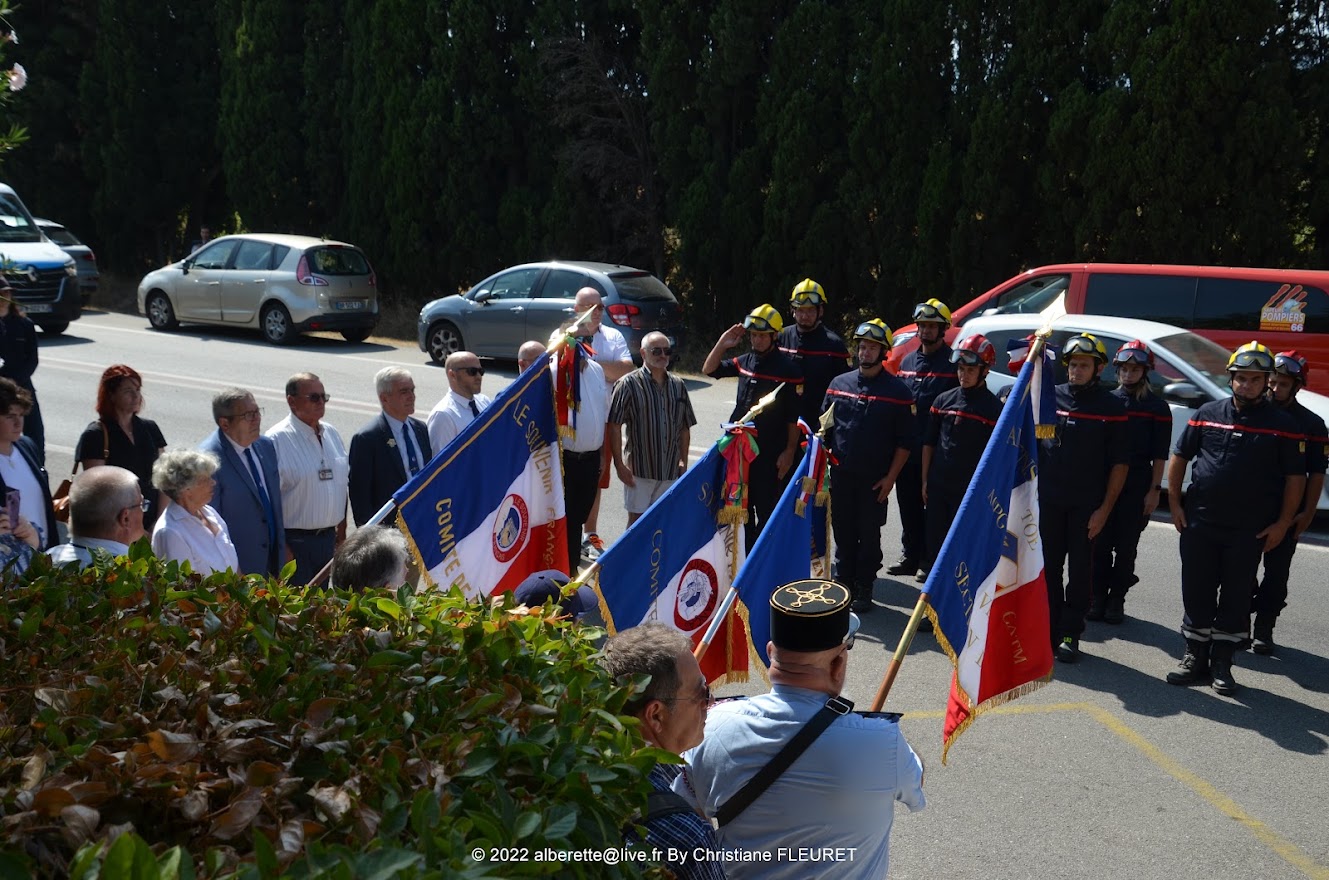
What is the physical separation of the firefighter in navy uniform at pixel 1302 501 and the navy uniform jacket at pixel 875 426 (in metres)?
2.21

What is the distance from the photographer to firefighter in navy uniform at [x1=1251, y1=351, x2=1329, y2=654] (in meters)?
7.51

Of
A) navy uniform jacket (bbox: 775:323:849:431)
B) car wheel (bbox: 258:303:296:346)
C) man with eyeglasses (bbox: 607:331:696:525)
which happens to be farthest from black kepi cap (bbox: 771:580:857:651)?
car wheel (bbox: 258:303:296:346)

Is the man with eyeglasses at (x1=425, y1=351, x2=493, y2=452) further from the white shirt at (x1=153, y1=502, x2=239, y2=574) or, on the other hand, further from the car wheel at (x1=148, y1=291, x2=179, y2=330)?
the car wheel at (x1=148, y1=291, x2=179, y2=330)

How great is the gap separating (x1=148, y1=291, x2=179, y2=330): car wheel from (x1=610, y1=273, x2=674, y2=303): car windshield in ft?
30.0

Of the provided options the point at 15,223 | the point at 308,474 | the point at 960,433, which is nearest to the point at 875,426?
the point at 960,433

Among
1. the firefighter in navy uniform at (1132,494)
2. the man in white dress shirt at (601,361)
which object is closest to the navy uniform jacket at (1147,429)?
the firefighter in navy uniform at (1132,494)

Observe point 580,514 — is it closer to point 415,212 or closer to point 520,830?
point 520,830

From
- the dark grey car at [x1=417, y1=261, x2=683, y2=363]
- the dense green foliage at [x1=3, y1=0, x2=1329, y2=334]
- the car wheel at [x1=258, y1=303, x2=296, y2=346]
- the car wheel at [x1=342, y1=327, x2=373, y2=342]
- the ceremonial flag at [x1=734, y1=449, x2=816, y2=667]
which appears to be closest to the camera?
the ceremonial flag at [x1=734, y1=449, x2=816, y2=667]

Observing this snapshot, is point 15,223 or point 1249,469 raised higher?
point 15,223

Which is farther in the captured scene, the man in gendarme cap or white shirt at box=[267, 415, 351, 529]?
white shirt at box=[267, 415, 351, 529]

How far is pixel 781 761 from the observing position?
10.7 feet

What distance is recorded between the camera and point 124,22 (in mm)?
27578

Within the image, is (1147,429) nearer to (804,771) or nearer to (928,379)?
(928,379)

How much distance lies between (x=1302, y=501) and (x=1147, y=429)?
44.3 inches
